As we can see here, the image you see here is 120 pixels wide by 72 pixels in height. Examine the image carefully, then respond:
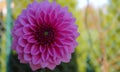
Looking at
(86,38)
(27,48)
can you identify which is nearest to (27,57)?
(27,48)

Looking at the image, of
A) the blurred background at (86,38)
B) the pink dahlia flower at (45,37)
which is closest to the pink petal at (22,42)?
the pink dahlia flower at (45,37)

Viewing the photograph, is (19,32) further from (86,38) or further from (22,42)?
(86,38)

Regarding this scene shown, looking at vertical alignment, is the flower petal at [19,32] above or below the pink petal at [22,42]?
above

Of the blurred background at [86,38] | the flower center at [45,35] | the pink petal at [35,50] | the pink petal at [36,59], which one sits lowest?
the blurred background at [86,38]

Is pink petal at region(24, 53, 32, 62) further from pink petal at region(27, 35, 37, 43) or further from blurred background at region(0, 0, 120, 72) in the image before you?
blurred background at region(0, 0, 120, 72)

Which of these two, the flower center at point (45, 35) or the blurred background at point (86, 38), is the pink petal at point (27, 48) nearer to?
the flower center at point (45, 35)

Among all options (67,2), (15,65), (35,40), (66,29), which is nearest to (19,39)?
(35,40)
